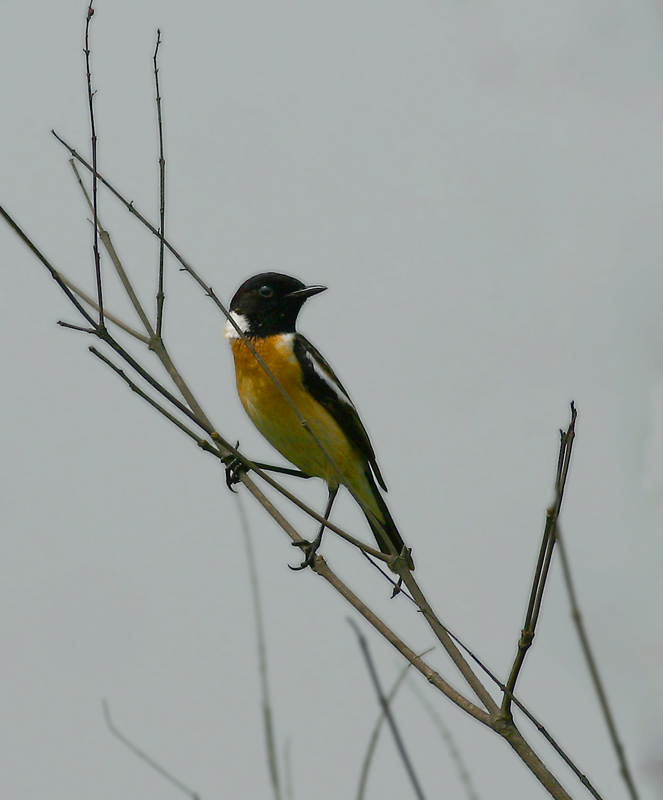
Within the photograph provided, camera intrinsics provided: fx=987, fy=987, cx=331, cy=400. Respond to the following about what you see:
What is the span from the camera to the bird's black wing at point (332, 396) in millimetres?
5359

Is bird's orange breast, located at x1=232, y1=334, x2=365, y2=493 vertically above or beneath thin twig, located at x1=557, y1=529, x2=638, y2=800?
above

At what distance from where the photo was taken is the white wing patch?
17.7 feet

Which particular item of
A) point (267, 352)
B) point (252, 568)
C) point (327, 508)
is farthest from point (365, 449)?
point (252, 568)

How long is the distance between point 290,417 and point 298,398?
0.25 metres

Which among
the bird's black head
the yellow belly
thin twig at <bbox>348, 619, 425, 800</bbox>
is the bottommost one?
thin twig at <bbox>348, 619, 425, 800</bbox>

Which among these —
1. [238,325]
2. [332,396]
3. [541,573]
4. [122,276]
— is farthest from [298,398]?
[541,573]

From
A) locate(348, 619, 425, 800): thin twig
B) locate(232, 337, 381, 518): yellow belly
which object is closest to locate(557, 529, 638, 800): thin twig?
locate(348, 619, 425, 800): thin twig

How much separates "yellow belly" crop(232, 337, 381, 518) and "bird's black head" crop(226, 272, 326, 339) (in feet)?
0.40

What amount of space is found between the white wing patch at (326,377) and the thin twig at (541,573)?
3.16 meters

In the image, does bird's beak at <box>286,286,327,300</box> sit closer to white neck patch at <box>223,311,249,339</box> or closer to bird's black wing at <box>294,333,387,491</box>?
bird's black wing at <box>294,333,387,491</box>

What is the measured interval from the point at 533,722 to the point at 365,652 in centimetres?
55

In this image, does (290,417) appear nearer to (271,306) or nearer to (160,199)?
(271,306)

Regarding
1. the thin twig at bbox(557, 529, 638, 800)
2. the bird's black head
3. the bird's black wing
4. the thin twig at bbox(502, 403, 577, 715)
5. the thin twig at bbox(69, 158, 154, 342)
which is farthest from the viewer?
the bird's black head

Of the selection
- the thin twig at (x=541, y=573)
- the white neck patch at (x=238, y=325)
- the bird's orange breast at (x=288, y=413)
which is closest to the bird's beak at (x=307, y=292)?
the bird's orange breast at (x=288, y=413)
